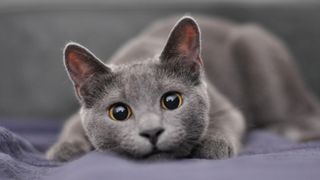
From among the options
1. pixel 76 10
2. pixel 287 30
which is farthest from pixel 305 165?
pixel 76 10

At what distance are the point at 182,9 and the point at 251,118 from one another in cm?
80

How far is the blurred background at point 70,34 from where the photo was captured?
2.83m

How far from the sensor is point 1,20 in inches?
112

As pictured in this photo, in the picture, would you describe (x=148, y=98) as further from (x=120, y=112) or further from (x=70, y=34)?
(x=70, y=34)

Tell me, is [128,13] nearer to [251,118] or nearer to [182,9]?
[182,9]

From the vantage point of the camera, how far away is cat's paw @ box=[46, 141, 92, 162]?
5.73 ft

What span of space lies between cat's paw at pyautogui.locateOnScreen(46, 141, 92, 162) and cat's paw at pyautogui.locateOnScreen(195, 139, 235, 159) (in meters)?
0.41

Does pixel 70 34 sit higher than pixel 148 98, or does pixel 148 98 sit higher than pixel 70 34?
pixel 70 34

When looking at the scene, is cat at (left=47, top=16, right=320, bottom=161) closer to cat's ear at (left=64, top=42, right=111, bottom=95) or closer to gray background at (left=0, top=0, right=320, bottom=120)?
cat's ear at (left=64, top=42, right=111, bottom=95)

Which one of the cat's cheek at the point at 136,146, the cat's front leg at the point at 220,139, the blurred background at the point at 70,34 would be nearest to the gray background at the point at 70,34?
the blurred background at the point at 70,34

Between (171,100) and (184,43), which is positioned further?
(184,43)

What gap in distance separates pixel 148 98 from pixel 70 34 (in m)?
1.51

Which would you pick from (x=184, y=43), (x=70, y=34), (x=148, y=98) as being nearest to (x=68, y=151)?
(x=148, y=98)

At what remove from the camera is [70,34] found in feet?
9.45
